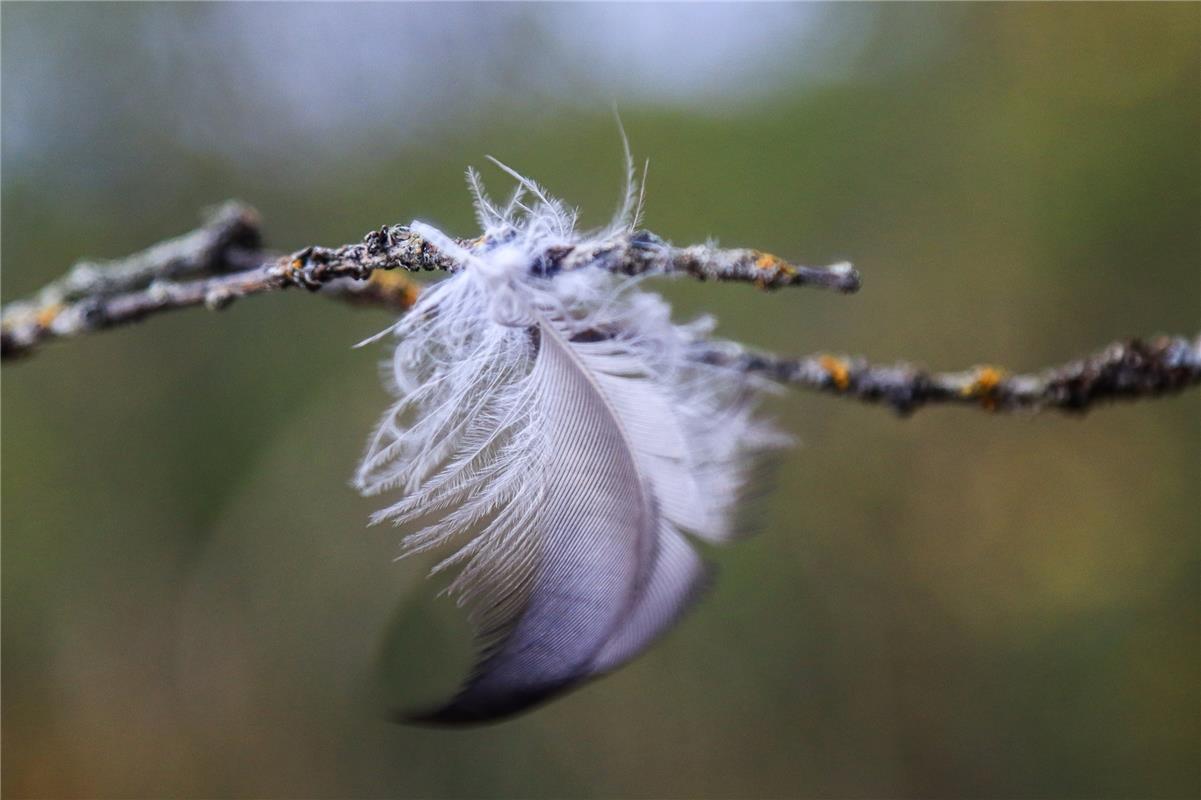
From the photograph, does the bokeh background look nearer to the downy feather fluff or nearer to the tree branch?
Result: the tree branch

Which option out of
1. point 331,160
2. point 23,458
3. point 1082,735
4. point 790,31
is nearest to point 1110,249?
point 790,31

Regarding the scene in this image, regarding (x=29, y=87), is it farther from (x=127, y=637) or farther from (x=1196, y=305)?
(x=1196, y=305)

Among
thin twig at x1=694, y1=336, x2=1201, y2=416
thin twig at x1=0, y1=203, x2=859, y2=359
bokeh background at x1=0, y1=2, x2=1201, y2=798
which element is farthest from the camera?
bokeh background at x1=0, y1=2, x2=1201, y2=798

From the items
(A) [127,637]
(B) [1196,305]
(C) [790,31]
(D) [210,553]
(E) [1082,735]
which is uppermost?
(C) [790,31]

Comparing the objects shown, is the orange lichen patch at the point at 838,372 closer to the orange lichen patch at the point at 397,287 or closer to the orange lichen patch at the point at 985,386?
the orange lichen patch at the point at 985,386

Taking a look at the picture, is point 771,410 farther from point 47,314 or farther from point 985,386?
point 47,314

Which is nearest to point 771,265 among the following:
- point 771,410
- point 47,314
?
point 47,314

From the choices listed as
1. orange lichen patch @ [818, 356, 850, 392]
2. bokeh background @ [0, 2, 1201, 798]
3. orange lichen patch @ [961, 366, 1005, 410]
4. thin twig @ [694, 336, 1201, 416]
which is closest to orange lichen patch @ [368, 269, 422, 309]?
thin twig @ [694, 336, 1201, 416]
